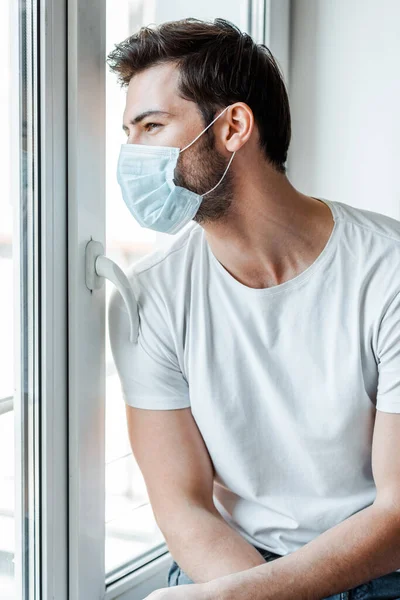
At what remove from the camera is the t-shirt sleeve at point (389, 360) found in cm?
118

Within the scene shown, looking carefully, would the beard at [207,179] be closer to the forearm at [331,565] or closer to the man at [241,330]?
the man at [241,330]

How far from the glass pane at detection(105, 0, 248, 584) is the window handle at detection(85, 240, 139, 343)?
0.41 ft

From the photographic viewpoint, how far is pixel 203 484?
1286mm

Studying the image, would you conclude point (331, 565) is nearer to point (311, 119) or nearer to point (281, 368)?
point (281, 368)

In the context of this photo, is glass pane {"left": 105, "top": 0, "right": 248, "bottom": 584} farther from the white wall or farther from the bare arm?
the white wall

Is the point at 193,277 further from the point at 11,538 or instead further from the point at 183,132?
the point at 11,538

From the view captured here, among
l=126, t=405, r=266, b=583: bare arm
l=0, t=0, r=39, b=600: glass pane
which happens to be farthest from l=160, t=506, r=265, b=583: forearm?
l=0, t=0, r=39, b=600: glass pane

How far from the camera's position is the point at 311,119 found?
1.91 metres

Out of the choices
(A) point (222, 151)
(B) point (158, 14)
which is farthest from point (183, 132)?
(B) point (158, 14)

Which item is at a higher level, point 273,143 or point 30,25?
point 30,25

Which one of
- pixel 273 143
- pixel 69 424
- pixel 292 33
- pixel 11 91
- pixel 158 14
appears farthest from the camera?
pixel 292 33

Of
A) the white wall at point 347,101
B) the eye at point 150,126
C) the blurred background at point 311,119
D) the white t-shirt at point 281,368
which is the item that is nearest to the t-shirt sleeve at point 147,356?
the white t-shirt at point 281,368

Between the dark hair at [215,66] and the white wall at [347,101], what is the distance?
52cm

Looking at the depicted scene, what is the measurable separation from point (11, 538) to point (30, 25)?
81 centimetres
